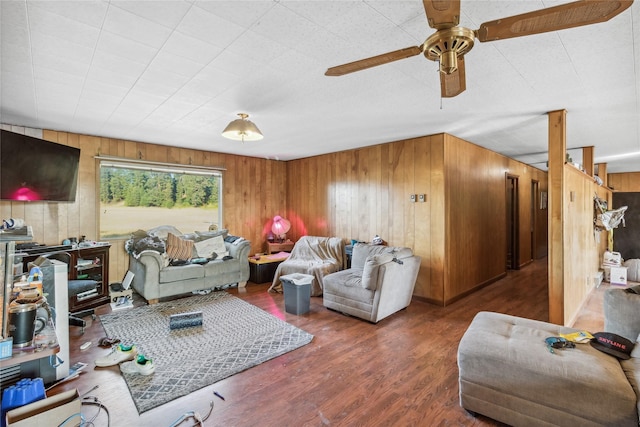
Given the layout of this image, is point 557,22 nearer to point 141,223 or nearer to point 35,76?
point 35,76

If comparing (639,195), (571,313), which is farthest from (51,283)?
(639,195)

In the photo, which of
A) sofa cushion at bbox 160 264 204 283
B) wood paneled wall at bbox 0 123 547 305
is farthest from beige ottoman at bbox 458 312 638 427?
sofa cushion at bbox 160 264 204 283

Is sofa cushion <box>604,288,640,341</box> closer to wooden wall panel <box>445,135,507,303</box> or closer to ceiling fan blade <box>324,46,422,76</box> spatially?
wooden wall panel <box>445,135,507,303</box>

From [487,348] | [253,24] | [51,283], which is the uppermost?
[253,24]

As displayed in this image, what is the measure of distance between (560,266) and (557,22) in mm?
2641

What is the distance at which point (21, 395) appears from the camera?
1.66 m

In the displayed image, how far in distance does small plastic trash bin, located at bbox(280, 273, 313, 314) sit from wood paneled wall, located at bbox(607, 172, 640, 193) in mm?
9378

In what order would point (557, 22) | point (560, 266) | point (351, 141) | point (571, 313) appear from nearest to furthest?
point (557, 22) → point (560, 266) → point (571, 313) → point (351, 141)

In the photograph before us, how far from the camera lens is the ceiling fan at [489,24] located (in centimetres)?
107

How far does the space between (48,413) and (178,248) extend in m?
3.10

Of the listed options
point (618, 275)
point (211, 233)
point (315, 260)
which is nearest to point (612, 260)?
point (618, 275)

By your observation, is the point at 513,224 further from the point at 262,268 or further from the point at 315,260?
the point at 262,268

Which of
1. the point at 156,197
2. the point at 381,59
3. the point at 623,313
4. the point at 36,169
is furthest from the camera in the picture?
the point at 156,197

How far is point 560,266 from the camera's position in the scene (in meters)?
2.94
